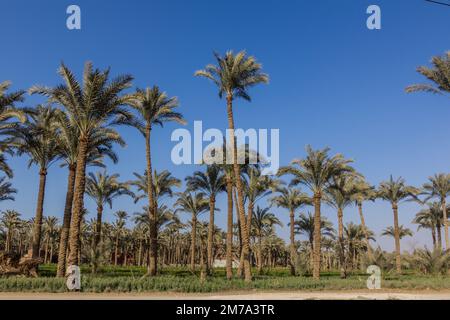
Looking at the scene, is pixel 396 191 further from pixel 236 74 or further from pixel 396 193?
pixel 236 74

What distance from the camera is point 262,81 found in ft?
100

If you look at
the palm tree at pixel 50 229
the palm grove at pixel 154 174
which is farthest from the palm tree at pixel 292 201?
the palm tree at pixel 50 229

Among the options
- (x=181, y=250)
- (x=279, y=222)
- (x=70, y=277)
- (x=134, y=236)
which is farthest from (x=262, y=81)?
(x=181, y=250)

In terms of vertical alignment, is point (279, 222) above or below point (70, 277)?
above

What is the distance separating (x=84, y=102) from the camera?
2311 centimetres

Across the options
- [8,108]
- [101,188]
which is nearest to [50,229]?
[101,188]

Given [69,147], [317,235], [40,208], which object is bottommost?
[317,235]

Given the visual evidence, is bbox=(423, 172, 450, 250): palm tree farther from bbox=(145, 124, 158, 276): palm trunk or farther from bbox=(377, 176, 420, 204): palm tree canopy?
bbox=(145, 124, 158, 276): palm trunk

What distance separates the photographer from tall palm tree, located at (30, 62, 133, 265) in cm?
2272

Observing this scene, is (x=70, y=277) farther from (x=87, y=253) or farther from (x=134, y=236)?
(x=134, y=236)

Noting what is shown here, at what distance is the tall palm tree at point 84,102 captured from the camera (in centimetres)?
2272

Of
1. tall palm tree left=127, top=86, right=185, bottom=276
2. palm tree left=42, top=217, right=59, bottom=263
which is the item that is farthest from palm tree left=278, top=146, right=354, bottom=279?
palm tree left=42, top=217, right=59, bottom=263
